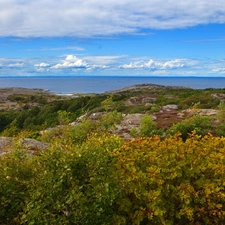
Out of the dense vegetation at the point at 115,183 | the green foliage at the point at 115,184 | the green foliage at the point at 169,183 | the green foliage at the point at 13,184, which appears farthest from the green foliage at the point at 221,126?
the green foliage at the point at 13,184

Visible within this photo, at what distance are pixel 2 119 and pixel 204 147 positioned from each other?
→ 5921cm

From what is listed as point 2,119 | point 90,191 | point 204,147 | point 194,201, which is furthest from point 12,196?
point 2,119

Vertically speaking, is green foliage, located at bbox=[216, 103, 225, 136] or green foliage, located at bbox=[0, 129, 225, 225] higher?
green foliage, located at bbox=[0, 129, 225, 225]

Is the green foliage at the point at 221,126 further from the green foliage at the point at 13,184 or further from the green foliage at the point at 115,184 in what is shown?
the green foliage at the point at 13,184

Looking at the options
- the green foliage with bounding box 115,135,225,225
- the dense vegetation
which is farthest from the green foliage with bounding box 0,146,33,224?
the green foliage with bounding box 115,135,225,225

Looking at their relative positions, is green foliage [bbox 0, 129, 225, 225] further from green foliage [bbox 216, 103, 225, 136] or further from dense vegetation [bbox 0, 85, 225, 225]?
green foliage [bbox 216, 103, 225, 136]

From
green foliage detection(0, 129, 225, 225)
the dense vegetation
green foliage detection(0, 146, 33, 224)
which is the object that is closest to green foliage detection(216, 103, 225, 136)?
the dense vegetation

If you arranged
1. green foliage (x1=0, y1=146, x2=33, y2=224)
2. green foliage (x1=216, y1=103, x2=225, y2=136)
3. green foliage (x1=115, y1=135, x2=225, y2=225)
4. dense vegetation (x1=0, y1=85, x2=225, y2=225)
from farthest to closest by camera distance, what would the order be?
green foliage (x1=216, y1=103, x2=225, y2=136) < green foliage (x1=115, y1=135, x2=225, y2=225) < green foliage (x1=0, y1=146, x2=33, y2=224) < dense vegetation (x1=0, y1=85, x2=225, y2=225)

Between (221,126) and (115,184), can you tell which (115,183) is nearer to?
(115,184)

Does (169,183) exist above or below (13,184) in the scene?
below

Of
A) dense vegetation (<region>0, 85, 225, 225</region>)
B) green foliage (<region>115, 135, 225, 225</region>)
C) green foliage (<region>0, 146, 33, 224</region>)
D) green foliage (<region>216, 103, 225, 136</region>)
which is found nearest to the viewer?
dense vegetation (<region>0, 85, 225, 225</region>)

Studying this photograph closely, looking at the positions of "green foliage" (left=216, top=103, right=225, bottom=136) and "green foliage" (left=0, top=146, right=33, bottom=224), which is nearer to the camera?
"green foliage" (left=0, top=146, right=33, bottom=224)

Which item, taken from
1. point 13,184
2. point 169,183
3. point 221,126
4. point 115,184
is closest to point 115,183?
point 115,184

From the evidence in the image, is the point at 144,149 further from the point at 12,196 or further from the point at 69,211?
the point at 12,196
